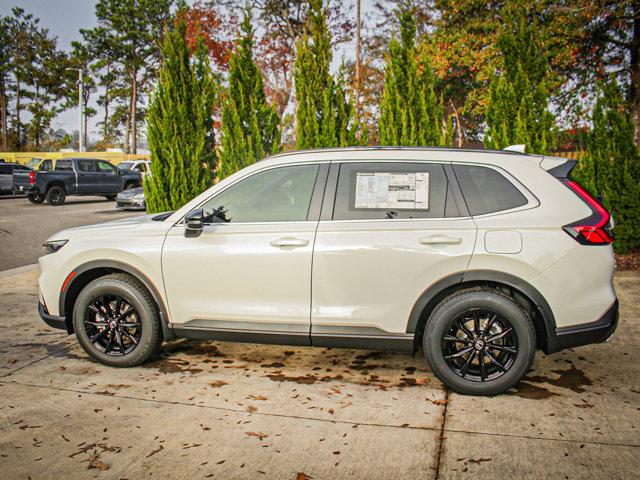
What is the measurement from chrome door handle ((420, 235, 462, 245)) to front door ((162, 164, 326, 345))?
2.71ft

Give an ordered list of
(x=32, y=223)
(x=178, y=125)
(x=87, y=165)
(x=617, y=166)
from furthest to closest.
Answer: (x=87, y=165) → (x=32, y=223) → (x=178, y=125) → (x=617, y=166)

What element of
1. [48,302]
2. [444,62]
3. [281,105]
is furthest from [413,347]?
[281,105]

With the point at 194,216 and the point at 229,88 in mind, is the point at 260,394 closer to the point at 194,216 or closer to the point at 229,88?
the point at 194,216

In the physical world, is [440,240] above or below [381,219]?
below

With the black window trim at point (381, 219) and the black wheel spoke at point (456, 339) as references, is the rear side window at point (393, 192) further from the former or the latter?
the black wheel spoke at point (456, 339)

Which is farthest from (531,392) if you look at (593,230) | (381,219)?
(381,219)

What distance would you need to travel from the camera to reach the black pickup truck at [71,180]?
23469mm

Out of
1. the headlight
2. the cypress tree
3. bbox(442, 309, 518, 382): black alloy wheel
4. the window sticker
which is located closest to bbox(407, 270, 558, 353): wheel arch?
bbox(442, 309, 518, 382): black alloy wheel

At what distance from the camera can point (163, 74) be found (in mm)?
10055

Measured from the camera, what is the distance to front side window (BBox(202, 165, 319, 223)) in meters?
4.48

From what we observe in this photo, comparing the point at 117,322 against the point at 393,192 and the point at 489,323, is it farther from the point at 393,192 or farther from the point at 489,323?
the point at 489,323

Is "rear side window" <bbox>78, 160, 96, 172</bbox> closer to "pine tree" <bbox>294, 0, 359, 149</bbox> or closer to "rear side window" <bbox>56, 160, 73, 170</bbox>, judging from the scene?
"rear side window" <bbox>56, 160, 73, 170</bbox>

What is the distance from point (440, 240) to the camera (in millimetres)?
4109

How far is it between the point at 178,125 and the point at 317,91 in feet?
8.25
